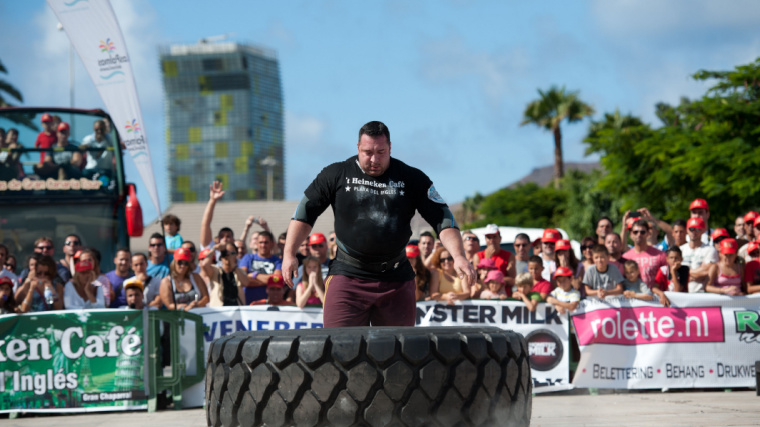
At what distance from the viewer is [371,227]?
4547 millimetres

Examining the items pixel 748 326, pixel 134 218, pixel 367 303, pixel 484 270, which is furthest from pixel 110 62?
pixel 748 326

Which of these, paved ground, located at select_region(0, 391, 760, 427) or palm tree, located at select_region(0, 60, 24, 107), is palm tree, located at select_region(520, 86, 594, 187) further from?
paved ground, located at select_region(0, 391, 760, 427)

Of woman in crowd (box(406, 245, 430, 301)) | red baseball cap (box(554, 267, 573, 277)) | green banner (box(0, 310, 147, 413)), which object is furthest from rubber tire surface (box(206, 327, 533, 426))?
red baseball cap (box(554, 267, 573, 277))

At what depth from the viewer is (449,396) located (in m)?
3.17

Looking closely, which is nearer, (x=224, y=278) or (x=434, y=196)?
(x=434, y=196)

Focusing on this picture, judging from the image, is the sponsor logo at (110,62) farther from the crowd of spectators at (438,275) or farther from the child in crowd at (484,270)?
the child in crowd at (484,270)

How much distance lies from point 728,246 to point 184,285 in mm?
6187

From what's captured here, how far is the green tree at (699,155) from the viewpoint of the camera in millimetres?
23672

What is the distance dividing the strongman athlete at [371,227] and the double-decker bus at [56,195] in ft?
24.7

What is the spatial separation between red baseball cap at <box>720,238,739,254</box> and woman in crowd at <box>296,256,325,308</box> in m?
4.52

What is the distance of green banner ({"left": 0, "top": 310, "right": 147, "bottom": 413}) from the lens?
880 cm

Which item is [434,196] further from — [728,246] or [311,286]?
[728,246]

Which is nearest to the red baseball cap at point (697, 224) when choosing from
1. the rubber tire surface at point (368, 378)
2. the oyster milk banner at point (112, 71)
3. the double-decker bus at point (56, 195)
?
the oyster milk banner at point (112, 71)

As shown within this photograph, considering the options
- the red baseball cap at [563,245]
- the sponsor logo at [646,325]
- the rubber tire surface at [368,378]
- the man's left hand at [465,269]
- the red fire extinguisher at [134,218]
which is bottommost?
the sponsor logo at [646,325]
